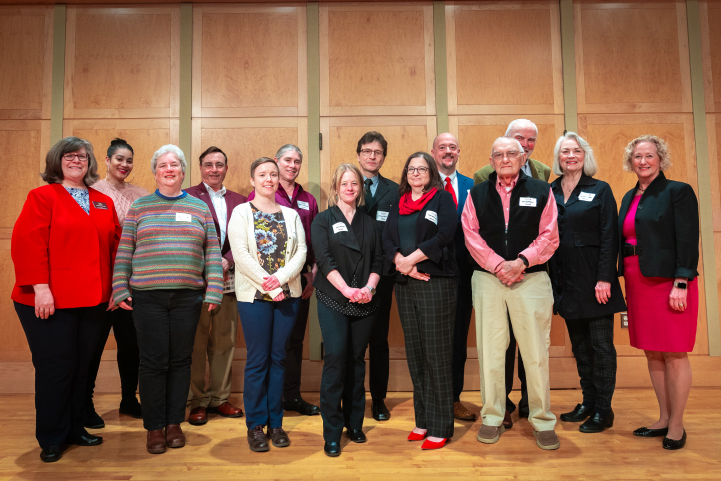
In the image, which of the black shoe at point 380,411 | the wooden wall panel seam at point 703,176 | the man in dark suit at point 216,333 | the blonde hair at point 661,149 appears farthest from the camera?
the wooden wall panel seam at point 703,176

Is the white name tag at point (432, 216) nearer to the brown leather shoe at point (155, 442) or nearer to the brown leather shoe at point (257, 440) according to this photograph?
the brown leather shoe at point (257, 440)

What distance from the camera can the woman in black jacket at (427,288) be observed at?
250 centimetres

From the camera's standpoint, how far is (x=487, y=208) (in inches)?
102

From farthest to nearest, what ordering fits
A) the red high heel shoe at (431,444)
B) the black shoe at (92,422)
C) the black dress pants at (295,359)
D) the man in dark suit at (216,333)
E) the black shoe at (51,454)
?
1. the black dress pants at (295,359)
2. the man in dark suit at (216,333)
3. the black shoe at (92,422)
4. the red high heel shoe at (431,444)
5. the black shoe at (51,454)

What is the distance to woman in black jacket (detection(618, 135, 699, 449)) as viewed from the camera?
256 centimetres

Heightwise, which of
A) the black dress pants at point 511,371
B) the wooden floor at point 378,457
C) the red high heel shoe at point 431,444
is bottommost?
the wooden floor at point 378,457

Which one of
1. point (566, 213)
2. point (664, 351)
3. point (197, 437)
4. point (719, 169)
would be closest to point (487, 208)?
point (566, 213)

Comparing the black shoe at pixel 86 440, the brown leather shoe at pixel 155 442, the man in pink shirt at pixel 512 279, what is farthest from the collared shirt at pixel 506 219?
the black shoe at pixel 86 440

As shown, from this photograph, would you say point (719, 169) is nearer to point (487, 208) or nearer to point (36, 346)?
point (487, 208)

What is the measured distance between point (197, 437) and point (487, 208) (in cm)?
208

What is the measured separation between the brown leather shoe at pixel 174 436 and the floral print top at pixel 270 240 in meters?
0.95

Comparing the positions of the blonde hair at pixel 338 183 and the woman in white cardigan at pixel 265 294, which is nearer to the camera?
the woman in white cardigan at pixel 265 294

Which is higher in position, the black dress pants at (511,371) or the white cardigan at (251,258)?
the white cardigan at (251,258)

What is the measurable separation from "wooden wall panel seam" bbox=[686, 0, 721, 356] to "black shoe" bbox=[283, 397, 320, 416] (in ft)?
10.7
